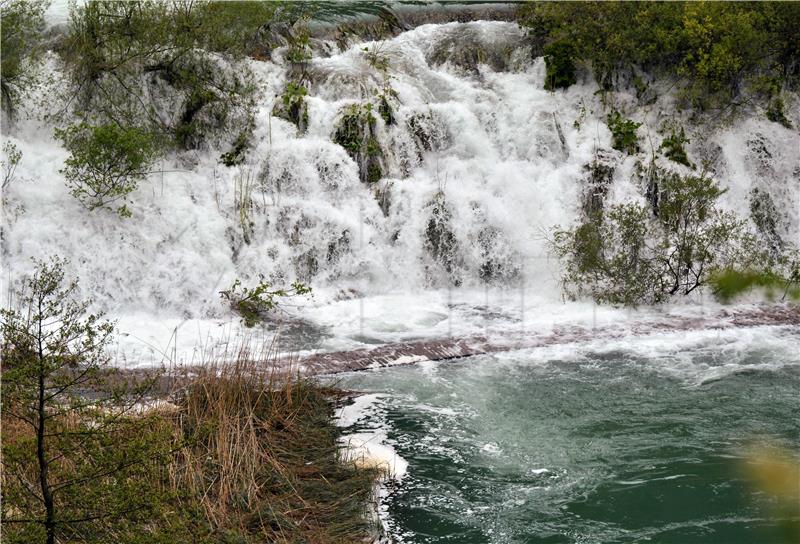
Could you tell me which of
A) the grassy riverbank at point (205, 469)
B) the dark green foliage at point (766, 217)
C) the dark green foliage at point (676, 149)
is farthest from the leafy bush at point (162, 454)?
the dark green foliage at point (766, 217)

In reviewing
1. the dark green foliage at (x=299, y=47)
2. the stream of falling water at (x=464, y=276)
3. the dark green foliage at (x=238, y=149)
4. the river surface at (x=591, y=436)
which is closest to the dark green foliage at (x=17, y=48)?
the stream of falling water at (x=464, y=276)

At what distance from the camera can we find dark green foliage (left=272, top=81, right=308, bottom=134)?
1290 centimetres

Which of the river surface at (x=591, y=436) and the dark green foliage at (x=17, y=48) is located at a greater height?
the dark green foliage at (x=17, y=48)

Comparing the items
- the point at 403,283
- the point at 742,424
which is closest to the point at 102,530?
the point at 742,424

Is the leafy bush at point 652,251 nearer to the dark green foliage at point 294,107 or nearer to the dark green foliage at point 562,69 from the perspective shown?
the dark green foliage at point 562,69

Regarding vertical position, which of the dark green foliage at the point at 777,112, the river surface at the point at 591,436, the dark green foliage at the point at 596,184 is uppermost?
the dark green foliage at the point at 777,112

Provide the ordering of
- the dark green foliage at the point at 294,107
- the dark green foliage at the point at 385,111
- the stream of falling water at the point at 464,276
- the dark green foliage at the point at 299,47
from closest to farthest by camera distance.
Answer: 1. the stream of falling water at the point at 464,276
2. the dark green foliage at the point at 294,107
3. the dark green foliage at the point at 385,111
4. the dark green foliage at the point at 299,47

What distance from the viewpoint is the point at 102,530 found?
4184mm

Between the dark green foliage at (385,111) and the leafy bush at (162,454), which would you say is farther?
the dark green foliage at (385,111)

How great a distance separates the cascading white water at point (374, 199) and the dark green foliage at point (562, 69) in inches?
7.4

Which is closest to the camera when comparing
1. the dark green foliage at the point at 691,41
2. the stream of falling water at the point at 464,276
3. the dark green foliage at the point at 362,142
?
the stream of falling water at the point at 464,276

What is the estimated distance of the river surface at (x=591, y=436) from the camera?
620 cm

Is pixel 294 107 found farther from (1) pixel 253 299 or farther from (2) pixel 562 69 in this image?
(2) pixel 562 69

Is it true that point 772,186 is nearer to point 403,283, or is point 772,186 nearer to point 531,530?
point 403,283
